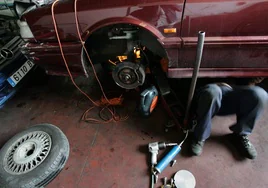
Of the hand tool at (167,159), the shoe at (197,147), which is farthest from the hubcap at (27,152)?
the shoe at (197,147)

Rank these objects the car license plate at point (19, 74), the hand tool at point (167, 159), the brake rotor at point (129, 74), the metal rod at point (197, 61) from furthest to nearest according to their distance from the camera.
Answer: the car license plate at point (19, 74), the brake rotor at point (129, 74), the hand tool at point (167, 159), the metal rod at point (197, 61)

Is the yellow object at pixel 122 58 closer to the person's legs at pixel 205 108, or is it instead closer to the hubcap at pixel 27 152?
the person's legs at pixel 205 108

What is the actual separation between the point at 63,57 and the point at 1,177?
1177 mm

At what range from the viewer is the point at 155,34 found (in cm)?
155

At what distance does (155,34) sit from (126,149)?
1.11m

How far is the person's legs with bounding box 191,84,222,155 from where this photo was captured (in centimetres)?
142

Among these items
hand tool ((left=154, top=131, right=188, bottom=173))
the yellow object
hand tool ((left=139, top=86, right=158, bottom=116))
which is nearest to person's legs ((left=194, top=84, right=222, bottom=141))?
hand tool ((left=154, top=131, right=188, bottom=173))

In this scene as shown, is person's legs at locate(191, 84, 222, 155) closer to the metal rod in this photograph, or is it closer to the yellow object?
the metal rod

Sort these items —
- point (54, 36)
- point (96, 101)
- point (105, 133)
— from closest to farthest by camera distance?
point (54, 36) → point (105, 133) → point (96, 101)

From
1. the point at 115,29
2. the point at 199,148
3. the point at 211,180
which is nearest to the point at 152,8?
the point at 115,29

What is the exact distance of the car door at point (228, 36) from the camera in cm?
140

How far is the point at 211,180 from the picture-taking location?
1.45m

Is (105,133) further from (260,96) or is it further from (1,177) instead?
(260,96)

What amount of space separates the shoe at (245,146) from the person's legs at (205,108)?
351mm
